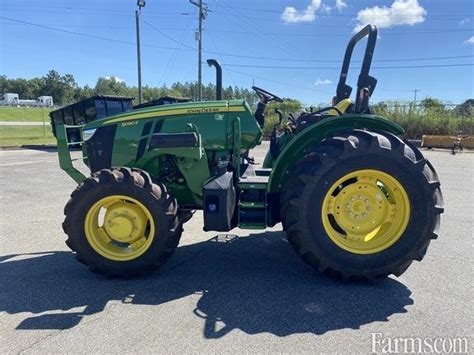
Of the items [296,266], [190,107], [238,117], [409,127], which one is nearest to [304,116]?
[238,117]

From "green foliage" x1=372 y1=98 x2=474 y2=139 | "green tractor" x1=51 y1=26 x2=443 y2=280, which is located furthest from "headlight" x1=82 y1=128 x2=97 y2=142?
"green foliage" x1=372 y1=98 x2=474 y2=139

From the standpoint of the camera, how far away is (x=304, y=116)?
4.40 metres

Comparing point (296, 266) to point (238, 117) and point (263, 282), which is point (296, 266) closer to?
point (263, 282)

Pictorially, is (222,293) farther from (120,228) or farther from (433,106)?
(433,106)

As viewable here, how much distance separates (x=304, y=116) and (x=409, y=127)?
67.4 feet

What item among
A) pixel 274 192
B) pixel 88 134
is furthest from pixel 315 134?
pixel 88 134

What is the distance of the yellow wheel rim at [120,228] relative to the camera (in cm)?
361

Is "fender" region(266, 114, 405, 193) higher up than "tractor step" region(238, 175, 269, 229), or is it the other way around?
"fender" region(266, 114, 405, 193)

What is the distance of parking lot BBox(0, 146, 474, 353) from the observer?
2695 mm

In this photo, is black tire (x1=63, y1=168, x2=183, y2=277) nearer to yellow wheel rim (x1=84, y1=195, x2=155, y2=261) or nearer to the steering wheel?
yellow wheel rim (x1=84, y1=195, x2=155, y2=261)

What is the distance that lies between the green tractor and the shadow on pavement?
21 centimetres

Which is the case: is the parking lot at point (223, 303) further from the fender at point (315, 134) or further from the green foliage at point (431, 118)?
the green foliage at point (431, 118)

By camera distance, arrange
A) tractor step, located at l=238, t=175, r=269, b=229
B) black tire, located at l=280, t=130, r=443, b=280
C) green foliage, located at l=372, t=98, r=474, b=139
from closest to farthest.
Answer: black tire, located at l=280, t=130, r=443, b=280 → tractor step, located at l=238, t=175, r=269, b=229 → green foliage, located at l=372, t=98, r=474, b=139

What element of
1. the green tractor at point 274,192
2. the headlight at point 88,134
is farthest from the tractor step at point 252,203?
the headlight at point 88,134
